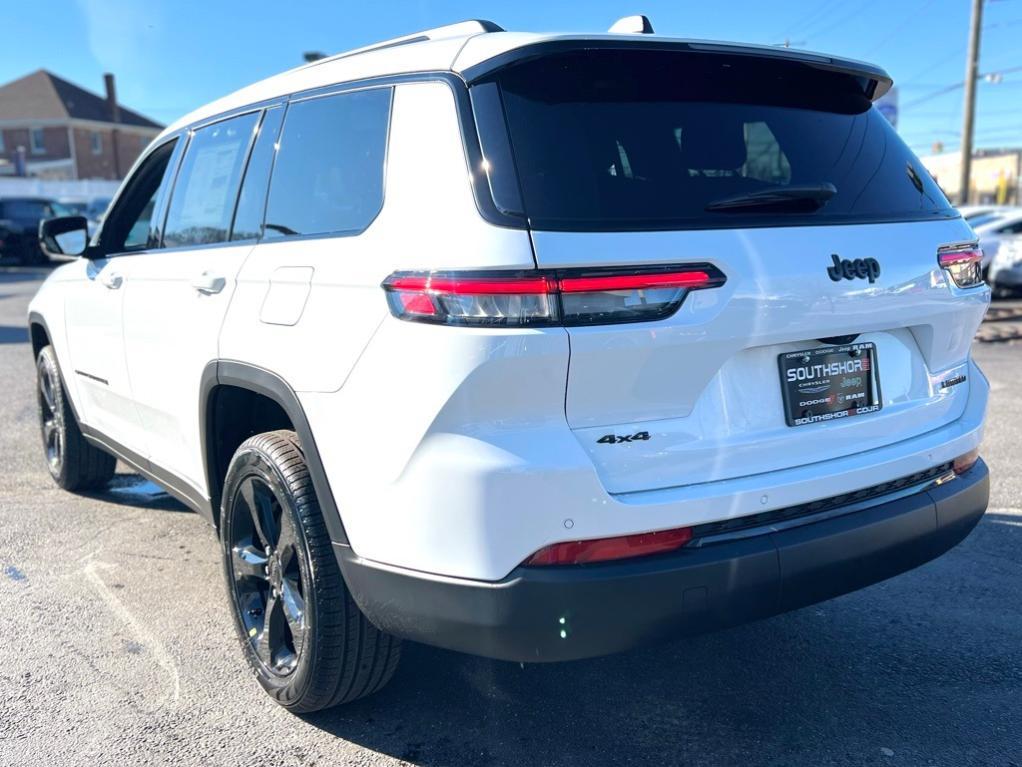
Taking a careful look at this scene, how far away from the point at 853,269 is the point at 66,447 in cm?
424

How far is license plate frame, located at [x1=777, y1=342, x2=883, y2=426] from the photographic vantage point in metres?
2.37

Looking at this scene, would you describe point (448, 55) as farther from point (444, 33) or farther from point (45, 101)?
point (45, 101)

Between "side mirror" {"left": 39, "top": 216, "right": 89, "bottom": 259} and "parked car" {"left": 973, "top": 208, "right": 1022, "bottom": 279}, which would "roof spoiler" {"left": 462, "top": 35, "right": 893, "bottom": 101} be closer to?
"side mirror" {"left": 39, "top": 216, "right": 89, "bottom": 259}

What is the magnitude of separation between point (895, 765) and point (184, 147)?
3.43 m

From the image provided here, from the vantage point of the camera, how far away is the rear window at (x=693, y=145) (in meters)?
2.21

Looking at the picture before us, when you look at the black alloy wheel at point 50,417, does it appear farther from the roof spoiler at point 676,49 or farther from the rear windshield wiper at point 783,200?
the rear windshield wiper at point 783,200

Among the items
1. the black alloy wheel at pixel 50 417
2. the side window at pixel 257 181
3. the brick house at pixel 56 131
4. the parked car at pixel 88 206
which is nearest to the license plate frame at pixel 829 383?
the side window at pixel 257 181

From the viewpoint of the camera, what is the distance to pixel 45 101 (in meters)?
51.3

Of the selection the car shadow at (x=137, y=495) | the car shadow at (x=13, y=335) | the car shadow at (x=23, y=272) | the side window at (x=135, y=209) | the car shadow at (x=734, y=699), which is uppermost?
the side window at (x=135, y=209)

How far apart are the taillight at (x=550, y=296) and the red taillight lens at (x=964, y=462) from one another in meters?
1.20

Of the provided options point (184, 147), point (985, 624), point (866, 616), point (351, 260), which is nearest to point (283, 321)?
point (351, 260)

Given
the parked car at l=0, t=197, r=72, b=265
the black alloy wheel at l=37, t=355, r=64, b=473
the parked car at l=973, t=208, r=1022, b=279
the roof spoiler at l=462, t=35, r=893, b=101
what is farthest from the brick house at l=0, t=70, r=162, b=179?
the roof spoiler at l=462, t=35, r=893, b=101

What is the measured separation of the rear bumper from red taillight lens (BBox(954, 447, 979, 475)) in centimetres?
46

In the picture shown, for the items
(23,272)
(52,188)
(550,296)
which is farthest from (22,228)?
(550,296)
